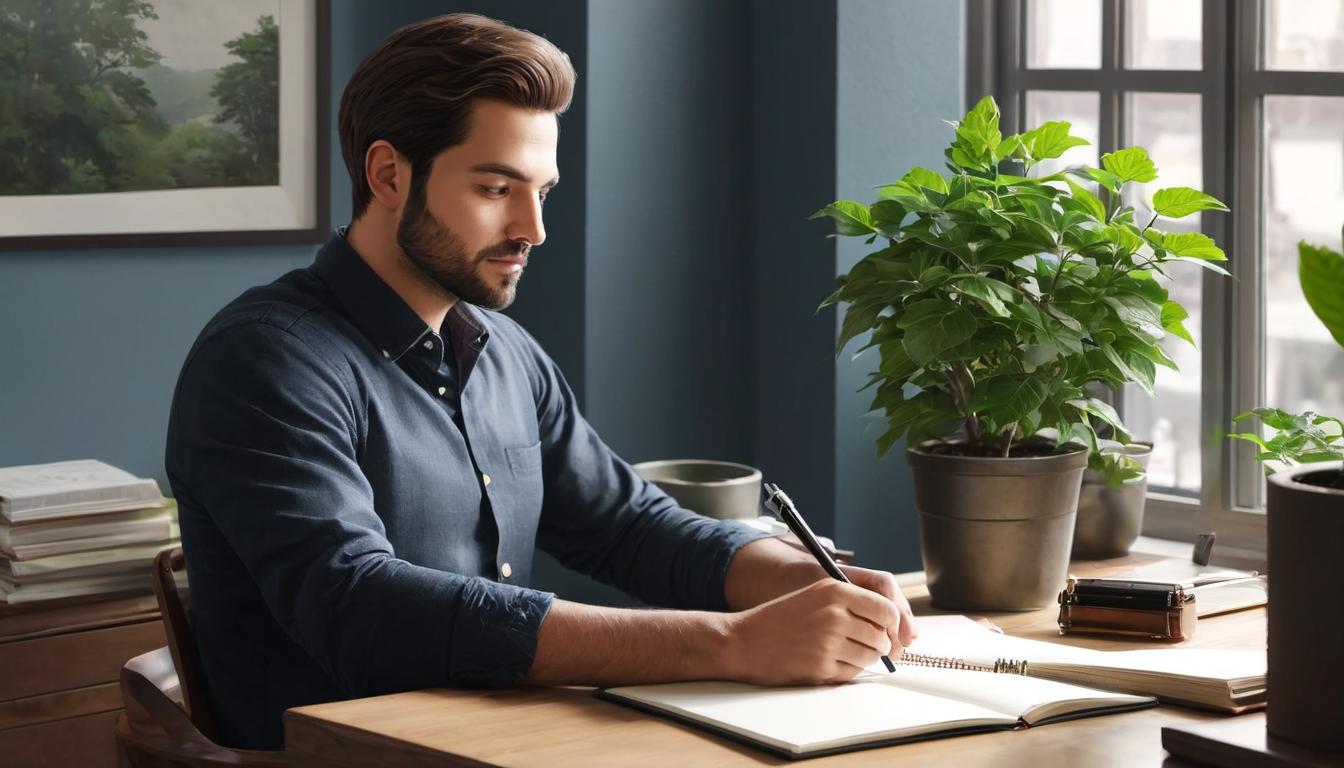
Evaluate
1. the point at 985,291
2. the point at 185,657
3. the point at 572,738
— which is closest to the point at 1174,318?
the point at 985,291

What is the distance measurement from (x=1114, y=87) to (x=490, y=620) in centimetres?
192

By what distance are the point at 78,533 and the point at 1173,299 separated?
6.36 ft

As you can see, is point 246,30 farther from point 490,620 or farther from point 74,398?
point 490,620

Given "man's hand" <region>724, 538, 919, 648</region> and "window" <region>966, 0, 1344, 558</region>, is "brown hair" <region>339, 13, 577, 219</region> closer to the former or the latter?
"man's hand" <region>724, 538, 919, 648</region>

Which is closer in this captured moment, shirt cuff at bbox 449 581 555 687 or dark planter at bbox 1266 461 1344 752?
dark planter at bbox 1266 461 1344 752

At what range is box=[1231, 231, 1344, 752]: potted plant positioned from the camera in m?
1.18

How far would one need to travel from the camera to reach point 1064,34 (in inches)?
122

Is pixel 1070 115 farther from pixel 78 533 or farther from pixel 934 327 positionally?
pixel 78 533

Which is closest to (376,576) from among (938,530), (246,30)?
(938,530)

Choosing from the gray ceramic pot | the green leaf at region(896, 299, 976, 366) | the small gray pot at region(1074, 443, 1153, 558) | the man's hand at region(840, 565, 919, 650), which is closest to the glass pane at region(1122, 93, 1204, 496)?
the small gray pot at region(1074, 443, 1153, 558)

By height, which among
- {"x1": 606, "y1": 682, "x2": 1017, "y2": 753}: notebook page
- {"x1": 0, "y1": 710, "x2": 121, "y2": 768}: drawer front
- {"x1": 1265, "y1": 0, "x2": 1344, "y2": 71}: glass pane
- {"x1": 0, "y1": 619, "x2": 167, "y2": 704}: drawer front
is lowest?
{"x1": 0, "y1": 710, "x2": 121, "y2": 768}: drawer front

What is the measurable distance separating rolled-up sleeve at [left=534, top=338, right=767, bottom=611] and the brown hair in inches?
17.0

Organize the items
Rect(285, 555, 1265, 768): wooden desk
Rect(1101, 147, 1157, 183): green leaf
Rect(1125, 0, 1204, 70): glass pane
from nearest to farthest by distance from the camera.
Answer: Rect(285, 555, 1265, 768): wooden desk → Rect(1101, 147, 1157, 183): green leaf → Rect(1125, 0, 1204, 70): glass pane

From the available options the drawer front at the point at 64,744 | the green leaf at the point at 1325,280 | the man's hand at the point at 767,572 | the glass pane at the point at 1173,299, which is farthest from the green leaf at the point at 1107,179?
the drawer front at the point at 64,744
